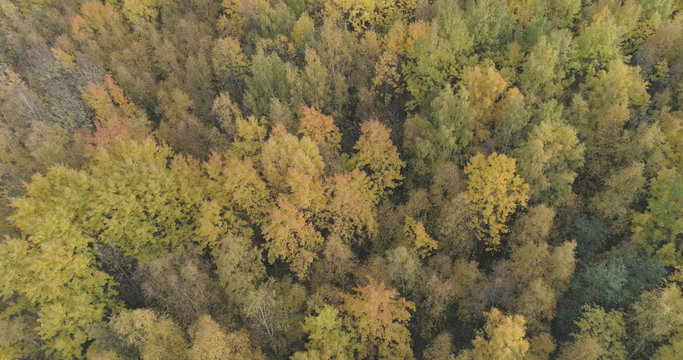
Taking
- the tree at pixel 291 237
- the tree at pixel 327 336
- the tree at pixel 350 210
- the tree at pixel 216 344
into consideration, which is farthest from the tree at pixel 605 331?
the tree at pixel 216 344

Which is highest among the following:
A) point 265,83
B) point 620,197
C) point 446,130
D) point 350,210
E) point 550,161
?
point 446,130

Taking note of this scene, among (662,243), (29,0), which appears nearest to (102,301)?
(662,243)

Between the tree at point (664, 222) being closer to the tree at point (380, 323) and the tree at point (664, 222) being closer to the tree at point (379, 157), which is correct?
the tree at point (379, 157)

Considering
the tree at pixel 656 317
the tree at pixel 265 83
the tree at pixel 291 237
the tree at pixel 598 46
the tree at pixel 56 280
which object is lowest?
the tree at pixel 56 280

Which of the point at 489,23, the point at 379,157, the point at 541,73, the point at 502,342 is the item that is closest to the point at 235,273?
the point at 379,157

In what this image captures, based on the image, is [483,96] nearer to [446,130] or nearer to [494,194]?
[446,130]
